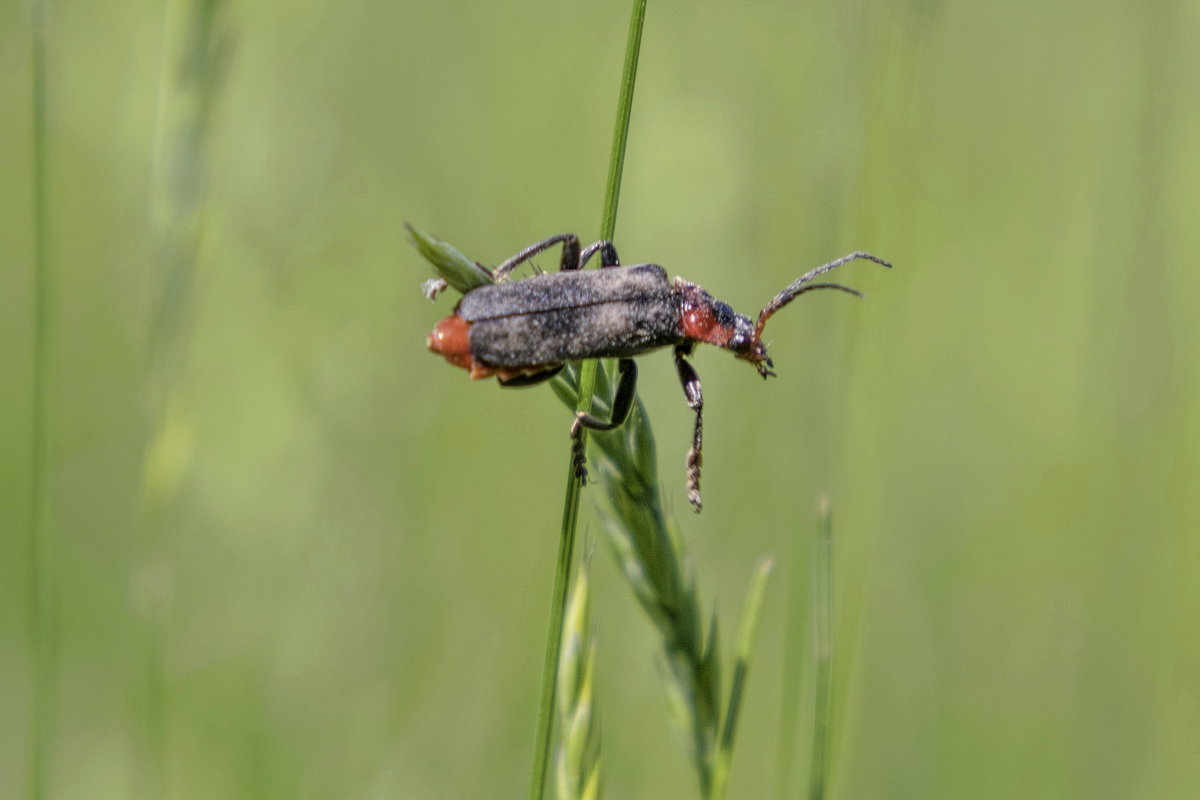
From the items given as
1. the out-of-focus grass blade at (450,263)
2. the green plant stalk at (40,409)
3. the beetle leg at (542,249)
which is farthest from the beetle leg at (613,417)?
the green plant stalk at (40,409)

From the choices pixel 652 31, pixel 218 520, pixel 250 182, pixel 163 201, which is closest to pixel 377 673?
pixel 218 520

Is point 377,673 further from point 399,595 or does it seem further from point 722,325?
point 722,325

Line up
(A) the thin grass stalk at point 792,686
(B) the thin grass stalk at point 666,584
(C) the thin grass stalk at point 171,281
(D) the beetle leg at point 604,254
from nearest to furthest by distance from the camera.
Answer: (B) the thin grass stalk at point 666,584
(A) the thin grass stalk at point 792,686
(C) the thin grass stalk at point 171,281
(D) the beetle leg at point 604,254

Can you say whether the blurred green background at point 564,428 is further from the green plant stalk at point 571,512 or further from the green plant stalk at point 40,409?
the green plant stalk at point 571,512

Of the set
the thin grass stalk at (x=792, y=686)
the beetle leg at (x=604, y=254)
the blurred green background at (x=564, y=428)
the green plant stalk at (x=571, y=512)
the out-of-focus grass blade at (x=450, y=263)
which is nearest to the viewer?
the green plant stalk at (x=571, y=512)

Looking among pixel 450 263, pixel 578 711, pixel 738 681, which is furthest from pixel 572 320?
pixel 578 711

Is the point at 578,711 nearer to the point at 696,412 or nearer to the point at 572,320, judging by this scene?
the point at 572,320

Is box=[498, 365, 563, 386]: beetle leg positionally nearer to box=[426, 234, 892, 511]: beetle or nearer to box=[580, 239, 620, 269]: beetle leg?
box=[426, 234, 892, 511]: beetle
